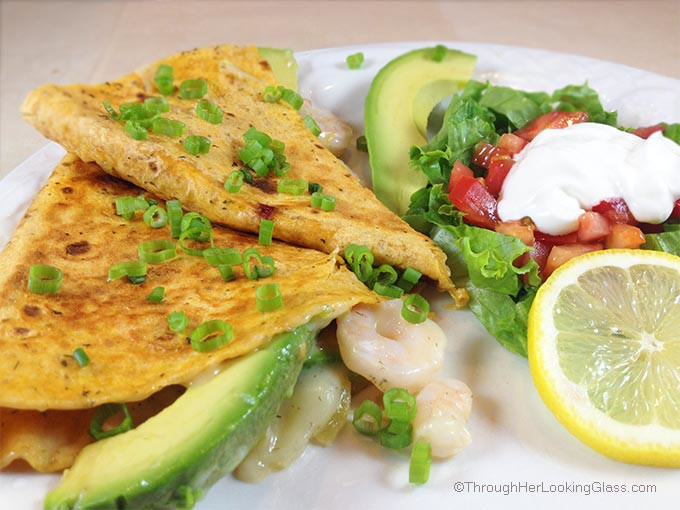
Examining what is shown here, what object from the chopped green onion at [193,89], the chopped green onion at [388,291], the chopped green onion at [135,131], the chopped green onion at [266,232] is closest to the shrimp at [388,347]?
the chopped green onion at [388,291]

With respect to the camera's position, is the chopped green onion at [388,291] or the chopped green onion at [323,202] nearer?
the chopped green onion at [388,291]

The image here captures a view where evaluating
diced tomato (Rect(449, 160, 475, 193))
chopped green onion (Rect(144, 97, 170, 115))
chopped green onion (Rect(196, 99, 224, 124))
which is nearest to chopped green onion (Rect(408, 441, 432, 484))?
diced tomato (Rect(449, 160, 475, 193))

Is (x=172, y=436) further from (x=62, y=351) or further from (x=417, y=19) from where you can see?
(x=417, y=19)

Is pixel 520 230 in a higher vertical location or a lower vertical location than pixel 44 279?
lower

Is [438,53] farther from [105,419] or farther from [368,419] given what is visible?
[105,419]

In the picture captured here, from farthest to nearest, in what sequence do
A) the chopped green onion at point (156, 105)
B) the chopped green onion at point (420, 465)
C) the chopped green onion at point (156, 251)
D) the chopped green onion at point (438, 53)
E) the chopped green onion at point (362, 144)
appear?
the chopped green onion at point (438, 53) → the chopped green onion at point (362, 144) → the chopped green onion at point (156, 105) → the chopped green onion at point (156, 251) → the chopped green onion at point (420, 465)

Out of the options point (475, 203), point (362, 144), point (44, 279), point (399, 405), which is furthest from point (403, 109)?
point (44, 279)

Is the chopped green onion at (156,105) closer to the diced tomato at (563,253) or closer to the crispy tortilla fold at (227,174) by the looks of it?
the crispy tortilla fold at (227,174)
